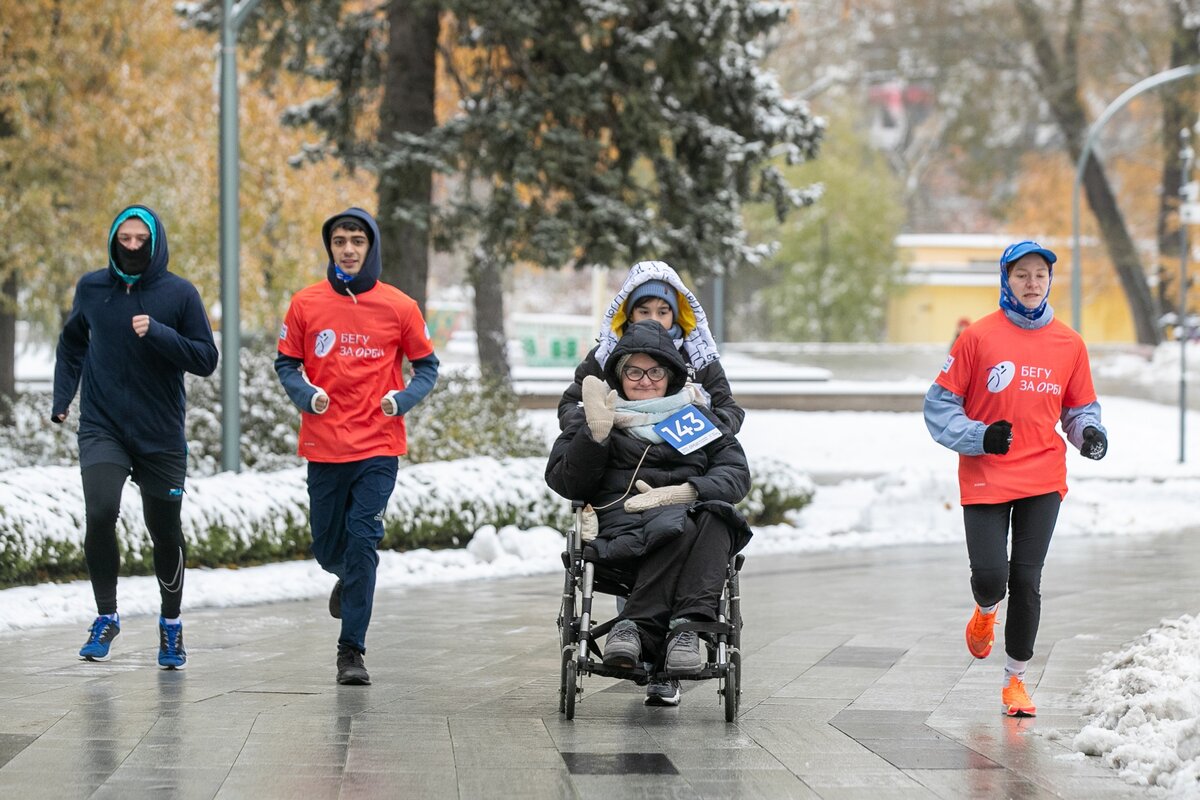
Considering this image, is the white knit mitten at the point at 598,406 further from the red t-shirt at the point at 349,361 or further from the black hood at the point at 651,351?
the red t-shirt at the point at 349,361

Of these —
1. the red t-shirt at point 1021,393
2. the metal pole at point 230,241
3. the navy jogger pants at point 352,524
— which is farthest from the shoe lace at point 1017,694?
the metal pole at point 230,241

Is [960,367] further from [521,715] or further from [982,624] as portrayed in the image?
[521,715]

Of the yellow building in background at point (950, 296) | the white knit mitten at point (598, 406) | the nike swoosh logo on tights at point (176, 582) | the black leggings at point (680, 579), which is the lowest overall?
the nike swoosh logo on tights at point (176, 582)

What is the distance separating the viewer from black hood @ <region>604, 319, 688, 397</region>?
22.9 feet

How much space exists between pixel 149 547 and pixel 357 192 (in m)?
19.4

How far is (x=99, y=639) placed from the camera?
832 cm

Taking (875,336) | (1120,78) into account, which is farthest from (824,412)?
(875,336)

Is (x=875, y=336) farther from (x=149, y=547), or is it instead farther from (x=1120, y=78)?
(x=149, y=547)

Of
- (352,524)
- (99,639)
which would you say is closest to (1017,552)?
(352,524)

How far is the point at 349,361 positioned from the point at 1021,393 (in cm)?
274

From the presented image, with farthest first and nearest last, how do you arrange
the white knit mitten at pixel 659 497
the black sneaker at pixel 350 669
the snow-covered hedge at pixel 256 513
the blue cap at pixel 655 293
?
the snow-covered hedge at pixel 256 513
the black sneaker at pixel 350 669
the blue cap at pixel 655 293
the white knit mitten at pixel 659 497

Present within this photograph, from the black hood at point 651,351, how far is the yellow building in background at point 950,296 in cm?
6172

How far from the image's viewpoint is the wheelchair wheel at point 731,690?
6742mm

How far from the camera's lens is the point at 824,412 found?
31.1 m
